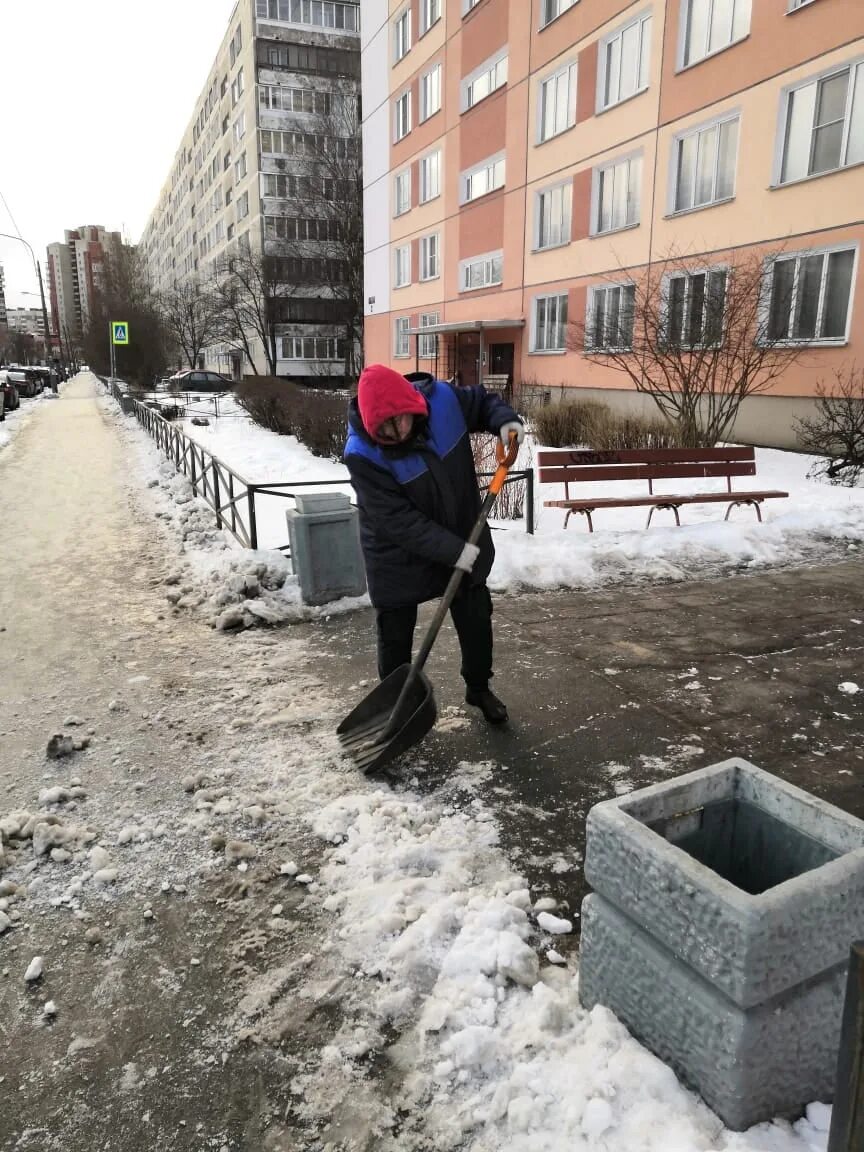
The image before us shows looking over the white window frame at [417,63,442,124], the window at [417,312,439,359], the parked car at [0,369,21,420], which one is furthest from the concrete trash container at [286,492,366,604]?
the parked car at [0,369,21,420]

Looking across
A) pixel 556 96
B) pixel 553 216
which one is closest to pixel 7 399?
pixel 553 216

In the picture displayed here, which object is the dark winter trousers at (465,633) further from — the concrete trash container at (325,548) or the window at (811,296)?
the window at (811,296)

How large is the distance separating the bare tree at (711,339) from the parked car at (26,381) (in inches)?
1347

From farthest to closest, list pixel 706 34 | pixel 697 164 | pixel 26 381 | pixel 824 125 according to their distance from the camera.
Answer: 1. pixel 26 381
2. pixel 697 164
3. pixel 706 34
4. pixel 824 125

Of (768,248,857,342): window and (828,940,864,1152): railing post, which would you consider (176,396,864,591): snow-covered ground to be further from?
(828,940,864,1152): railing post

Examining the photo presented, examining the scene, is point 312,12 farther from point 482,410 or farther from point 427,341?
point 482,410

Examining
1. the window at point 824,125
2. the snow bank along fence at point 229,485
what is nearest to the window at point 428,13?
the window at point 824,125

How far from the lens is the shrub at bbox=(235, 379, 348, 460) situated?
45.6 feet

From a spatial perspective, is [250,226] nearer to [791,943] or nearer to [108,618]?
[108,618]

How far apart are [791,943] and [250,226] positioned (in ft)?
202

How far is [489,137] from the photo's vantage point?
24.6 metres

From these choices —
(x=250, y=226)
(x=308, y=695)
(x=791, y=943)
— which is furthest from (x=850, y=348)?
(x=250, y=226)

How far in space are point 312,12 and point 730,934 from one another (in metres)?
63.0

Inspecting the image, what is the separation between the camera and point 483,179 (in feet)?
83.1
